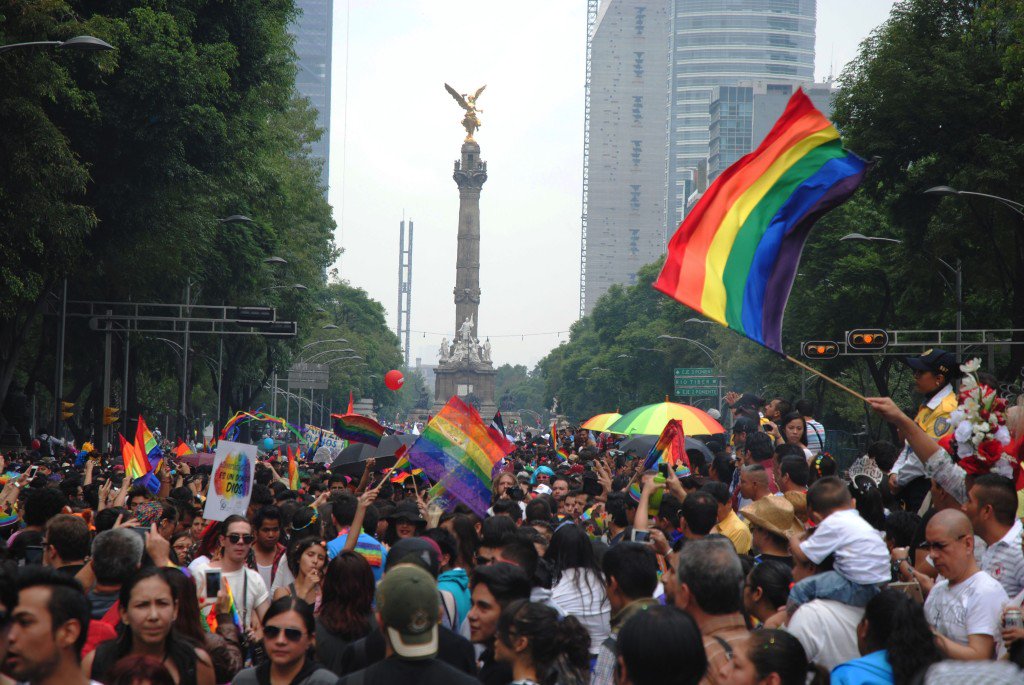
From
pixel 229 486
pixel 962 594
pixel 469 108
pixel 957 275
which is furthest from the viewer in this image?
pixel 469 108

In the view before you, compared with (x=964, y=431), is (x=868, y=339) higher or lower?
higher

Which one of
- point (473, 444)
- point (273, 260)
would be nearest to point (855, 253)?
point (273, 260)

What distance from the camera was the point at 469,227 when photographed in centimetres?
11000

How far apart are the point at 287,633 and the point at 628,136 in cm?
19119

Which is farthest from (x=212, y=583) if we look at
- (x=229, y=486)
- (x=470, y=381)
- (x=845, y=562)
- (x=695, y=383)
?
(x=470, y=381)

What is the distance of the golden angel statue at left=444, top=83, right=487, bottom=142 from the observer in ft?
357

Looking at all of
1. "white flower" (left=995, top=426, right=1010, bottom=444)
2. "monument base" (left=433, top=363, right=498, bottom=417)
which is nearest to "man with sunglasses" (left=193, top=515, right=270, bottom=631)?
"white flower" (left=995, top=426, right=1010, bottom=444)

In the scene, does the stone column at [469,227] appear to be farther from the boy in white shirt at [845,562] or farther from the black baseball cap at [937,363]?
the boy in white shirt at [845,562]

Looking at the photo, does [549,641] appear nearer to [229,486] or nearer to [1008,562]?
[1008,562]

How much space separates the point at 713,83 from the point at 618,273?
27922 mm

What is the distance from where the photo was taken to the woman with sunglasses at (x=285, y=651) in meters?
6.13

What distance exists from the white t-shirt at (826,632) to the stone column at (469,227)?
103679mm

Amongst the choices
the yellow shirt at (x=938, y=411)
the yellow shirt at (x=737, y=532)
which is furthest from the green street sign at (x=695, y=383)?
the yellow shirt at (x=938, y=411)

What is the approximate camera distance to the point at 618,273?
643ft
